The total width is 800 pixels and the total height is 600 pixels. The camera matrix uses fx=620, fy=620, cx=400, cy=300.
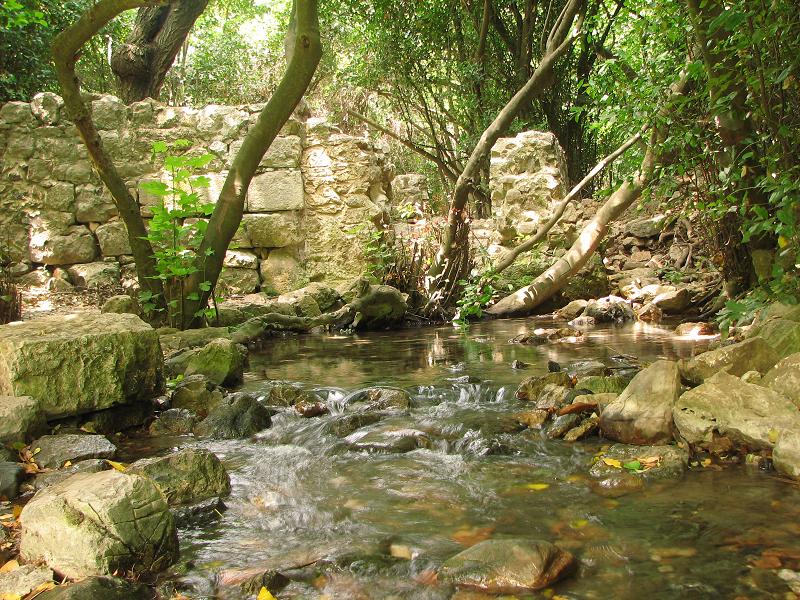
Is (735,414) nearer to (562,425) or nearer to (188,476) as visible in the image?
(562,425)

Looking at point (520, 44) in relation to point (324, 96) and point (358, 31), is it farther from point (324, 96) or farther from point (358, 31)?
point (324, 96)

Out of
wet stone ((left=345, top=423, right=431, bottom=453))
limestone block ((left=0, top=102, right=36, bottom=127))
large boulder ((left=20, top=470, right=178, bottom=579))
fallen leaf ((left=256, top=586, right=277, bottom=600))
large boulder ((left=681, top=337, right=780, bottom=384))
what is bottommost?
wet stone ((left=345, top=423, right=431, bottom=453))

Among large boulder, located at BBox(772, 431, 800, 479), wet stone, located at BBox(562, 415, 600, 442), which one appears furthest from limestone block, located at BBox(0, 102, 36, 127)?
large boulder, located at BBox(772, 431, 800, 479)

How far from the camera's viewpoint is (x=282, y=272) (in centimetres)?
1029

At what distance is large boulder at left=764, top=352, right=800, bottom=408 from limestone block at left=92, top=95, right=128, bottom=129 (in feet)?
33.0

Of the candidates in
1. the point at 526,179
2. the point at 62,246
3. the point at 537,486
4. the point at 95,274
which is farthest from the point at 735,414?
the point at 62,246

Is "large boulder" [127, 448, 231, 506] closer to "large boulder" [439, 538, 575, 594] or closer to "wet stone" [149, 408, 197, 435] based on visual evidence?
"wet stone" [149, 408, 197, 435]

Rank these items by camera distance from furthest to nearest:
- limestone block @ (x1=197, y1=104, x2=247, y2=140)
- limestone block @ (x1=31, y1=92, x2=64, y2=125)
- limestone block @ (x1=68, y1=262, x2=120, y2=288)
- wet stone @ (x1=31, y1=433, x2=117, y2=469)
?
limestone block @ (x1=197, y1=104, x2=247, y2=140) → limestone block @ (x1=31, y1=92, x2=64, y2=125) → limestone block @ (x1=68, y1=262, x2=120, y2=288) → wet stone @ (x1=31, y1=433, x2=117, y2=469)

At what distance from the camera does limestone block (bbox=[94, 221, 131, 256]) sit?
9.88 metres

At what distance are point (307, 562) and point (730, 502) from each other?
1.68 meters

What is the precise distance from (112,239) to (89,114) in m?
3.79

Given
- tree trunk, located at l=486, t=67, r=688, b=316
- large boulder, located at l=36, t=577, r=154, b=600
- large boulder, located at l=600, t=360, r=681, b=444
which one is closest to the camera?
large boulder, located at l=36, t=577, r=154, b=600

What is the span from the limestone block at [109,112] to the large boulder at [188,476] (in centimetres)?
884

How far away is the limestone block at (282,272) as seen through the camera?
10.2 meters
